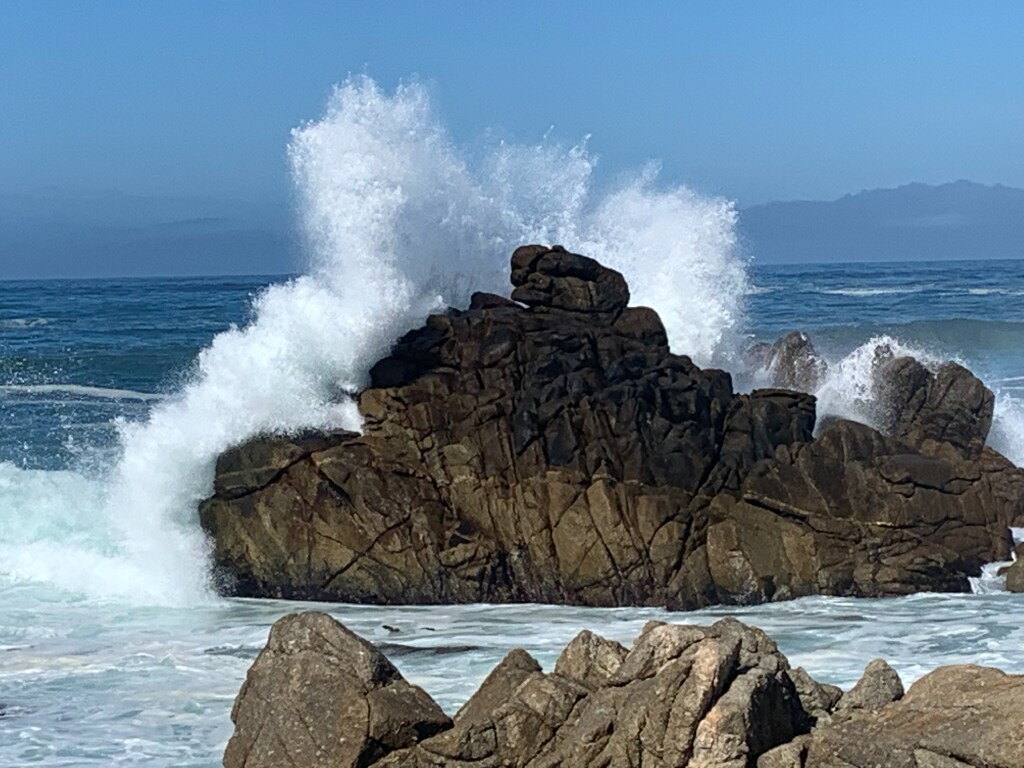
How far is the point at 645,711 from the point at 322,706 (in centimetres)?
194

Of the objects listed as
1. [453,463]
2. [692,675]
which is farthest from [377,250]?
[692,675]

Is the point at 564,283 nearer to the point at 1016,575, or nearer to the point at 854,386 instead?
the point at 854,386

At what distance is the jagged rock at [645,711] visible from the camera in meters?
8.02

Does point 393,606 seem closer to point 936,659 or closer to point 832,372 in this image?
point 936,659

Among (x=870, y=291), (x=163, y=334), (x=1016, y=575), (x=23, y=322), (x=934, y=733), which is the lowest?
(x=934, y=733)

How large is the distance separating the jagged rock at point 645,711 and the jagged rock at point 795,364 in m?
11.1

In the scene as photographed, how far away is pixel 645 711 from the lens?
818cm

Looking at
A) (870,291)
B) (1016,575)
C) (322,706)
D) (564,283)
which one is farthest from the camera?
(870,291)

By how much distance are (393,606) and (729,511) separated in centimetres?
343

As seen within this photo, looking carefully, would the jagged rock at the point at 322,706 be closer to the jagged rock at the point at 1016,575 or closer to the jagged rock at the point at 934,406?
the jagged rock at the point at 1016,575

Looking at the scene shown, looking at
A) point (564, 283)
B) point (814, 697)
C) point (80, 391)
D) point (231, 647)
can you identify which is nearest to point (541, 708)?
point (814, 697)

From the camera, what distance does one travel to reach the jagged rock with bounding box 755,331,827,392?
1988cm

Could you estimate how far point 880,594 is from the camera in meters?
14.9

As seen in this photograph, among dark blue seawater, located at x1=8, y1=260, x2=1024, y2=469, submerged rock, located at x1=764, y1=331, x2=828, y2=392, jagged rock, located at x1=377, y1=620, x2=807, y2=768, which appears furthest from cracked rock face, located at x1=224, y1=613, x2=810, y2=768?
submerged rock, located at x1=764, y1=331, x2=828, y2=392
